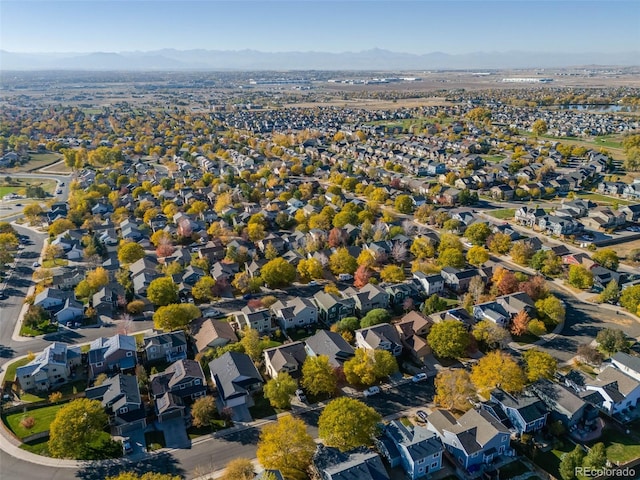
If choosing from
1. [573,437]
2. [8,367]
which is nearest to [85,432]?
[8,367]

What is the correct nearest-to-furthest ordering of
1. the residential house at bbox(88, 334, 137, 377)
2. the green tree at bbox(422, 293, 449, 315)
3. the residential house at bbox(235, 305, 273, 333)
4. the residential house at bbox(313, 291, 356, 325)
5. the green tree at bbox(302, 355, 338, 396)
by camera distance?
1. the green tree at bbox(302, 355, 338, 396)
2. the residential house at bbox(88, 334, 137, 377)
3. the residential house at bbox(235, 305, 273, 333)
4. the green tree at bbox(422, 293, 449, 315)
5. the residential house at bbox(313, 291, 356, 325)

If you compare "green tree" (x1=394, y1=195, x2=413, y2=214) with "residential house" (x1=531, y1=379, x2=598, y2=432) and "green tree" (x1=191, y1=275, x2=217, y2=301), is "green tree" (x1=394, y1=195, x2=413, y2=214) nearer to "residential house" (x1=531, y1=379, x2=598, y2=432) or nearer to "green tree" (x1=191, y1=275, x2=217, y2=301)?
"green tree" (x1=191, y1=275, x2=217, y2=301)

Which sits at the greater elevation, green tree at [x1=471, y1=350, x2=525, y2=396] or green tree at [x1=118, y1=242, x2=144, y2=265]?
green tree at [x1=118, y1=242, x2=144, y2=265]

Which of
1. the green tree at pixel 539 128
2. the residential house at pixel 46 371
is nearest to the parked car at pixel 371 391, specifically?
the residential house at pixel 46 371

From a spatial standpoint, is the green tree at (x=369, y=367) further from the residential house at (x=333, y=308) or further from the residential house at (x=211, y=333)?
the residential house at (x=211, y=333)

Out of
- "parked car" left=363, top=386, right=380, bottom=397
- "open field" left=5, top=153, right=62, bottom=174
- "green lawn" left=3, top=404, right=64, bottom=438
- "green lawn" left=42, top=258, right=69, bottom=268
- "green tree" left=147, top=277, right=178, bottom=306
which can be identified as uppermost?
"open field" left=5, top=153, right=62, bottom=174

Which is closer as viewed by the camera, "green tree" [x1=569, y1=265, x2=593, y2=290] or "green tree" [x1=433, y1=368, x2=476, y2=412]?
"green tree" [x1=433, y1=368, x2=476, y2=412]

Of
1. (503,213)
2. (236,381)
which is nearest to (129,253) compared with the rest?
(236,381)

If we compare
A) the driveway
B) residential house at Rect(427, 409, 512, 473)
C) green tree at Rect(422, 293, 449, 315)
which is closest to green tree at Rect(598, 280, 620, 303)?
green tree at Rect(422, 293, 449, 315)
